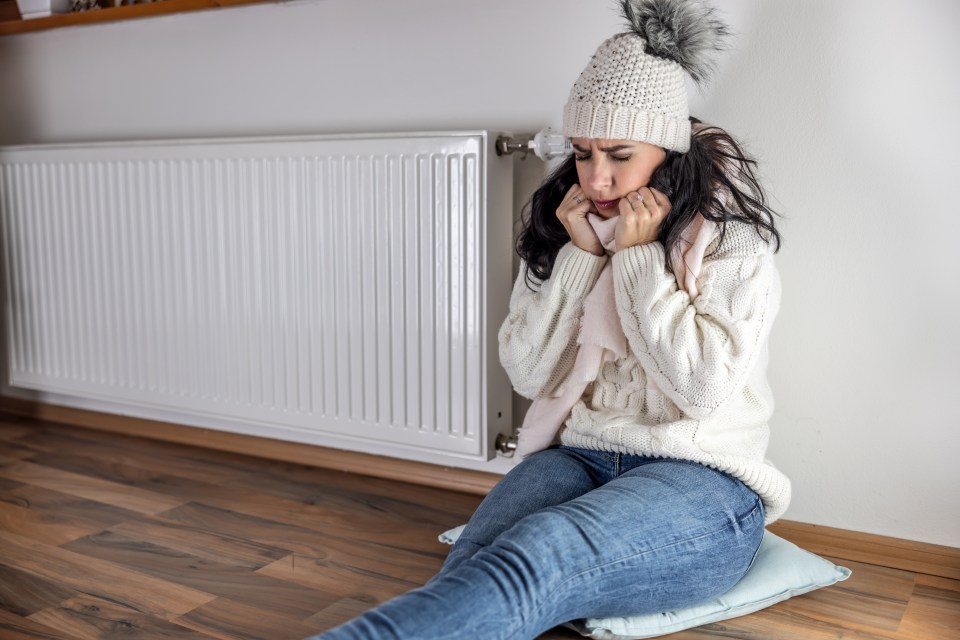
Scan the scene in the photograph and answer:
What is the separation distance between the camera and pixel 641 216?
1.28 meters

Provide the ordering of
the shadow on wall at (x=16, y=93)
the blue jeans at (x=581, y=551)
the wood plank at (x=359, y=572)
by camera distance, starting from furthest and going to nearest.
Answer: the shadow on wall at (x=16, y=93), the wood plank at (x=359, y=572), the blue jeans at (x=581, y=551)

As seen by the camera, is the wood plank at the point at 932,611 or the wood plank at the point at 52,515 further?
the wood plank at the point at 52,515

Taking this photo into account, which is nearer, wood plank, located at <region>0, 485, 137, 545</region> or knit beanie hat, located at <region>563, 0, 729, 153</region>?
knit beanie hat, located at <region>563, 0, 729, 153</region>

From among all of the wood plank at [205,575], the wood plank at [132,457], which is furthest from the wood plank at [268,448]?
the wood plank at [205,575]

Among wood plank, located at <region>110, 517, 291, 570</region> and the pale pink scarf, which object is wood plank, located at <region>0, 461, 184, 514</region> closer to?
wood plank, located at <region>110, 517, 291, 570</region>

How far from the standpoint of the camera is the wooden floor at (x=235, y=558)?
1.29m

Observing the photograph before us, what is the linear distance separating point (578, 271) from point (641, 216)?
0.13 meters

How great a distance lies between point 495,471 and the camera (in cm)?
184

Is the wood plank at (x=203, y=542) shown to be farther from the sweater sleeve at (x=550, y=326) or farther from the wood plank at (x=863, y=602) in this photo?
the wood plank at (x=863, y=602)

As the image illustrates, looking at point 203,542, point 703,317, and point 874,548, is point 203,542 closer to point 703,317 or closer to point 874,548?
point 703,317

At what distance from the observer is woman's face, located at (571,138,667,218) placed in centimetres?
128

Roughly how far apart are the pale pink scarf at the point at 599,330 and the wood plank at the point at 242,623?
44 cm

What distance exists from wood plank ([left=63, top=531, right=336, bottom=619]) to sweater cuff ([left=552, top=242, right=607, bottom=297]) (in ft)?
1.85

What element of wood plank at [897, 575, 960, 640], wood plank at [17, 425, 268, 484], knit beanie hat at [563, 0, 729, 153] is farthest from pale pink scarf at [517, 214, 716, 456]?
wood plank at [17, 425, 268, 484]
